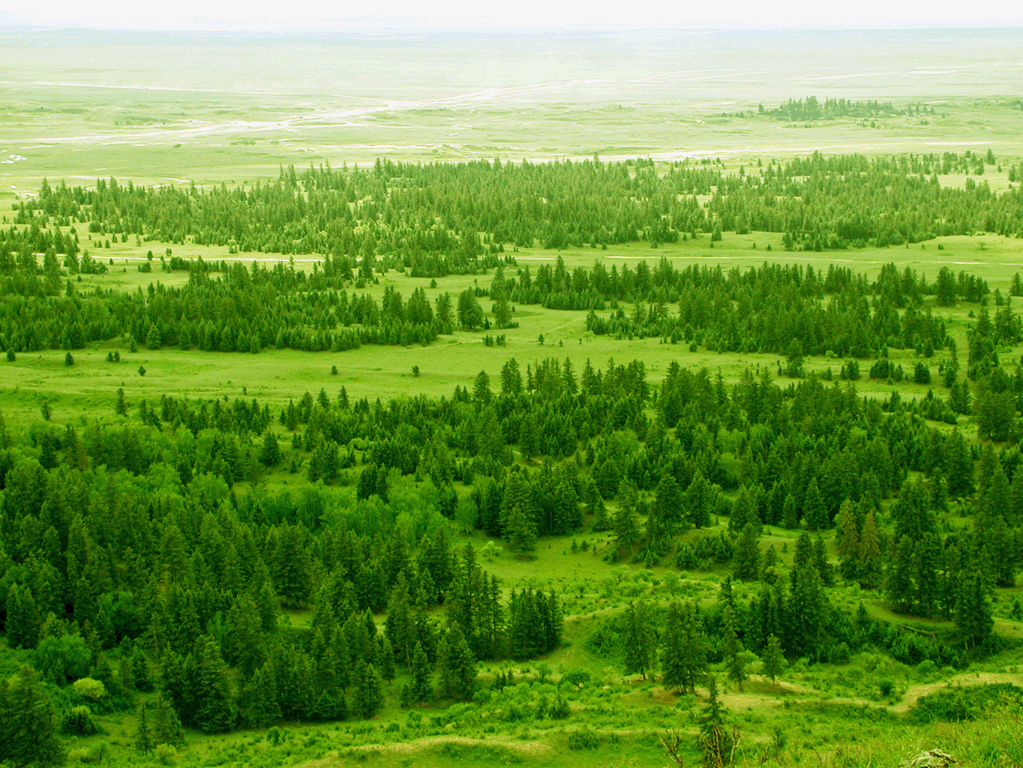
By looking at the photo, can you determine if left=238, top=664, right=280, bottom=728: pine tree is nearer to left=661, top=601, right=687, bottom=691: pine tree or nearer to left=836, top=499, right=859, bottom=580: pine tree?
left=661, top=601, right=687, bottom=691: pine tree

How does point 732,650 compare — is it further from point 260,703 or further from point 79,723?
point 79,723

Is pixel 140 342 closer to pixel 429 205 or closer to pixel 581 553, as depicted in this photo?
pixel 581 553

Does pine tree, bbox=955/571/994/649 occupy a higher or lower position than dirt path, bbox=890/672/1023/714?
higher

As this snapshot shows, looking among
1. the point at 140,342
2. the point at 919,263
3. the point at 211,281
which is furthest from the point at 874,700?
the point at 919,263

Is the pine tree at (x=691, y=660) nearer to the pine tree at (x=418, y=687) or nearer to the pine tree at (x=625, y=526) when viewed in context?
the pine tree at (x=418, y=687)

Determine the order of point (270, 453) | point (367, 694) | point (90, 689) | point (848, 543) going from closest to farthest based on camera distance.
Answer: point (367, 694)
point (90, 689)
point (848, 543)
point (270, 453)

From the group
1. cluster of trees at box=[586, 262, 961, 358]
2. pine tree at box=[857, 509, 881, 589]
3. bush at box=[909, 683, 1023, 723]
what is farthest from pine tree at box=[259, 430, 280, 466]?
cluster of trees at box=[586, 262, 961, 358]

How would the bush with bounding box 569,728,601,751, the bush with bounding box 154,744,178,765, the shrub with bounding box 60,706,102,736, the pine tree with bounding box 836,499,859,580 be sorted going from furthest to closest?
1. the pine tree with bounding box 836,499,859,580
2. the shrub with bounding box 60,706,102,736
3. the bush with bounding box 569,728,601,751
4. the bush with bounding box 154,744,178,765

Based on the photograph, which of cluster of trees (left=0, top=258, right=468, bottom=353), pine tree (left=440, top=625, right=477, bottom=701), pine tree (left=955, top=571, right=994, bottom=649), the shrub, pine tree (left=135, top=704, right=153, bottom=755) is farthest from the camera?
cluster of trees (left=0, top=258, right=468, bottom=353)

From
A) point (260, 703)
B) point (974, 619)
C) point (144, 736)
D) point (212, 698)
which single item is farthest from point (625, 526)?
point (144, 736)

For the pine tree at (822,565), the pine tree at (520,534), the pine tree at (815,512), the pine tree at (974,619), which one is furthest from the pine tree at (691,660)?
the pine tree at (815,512)

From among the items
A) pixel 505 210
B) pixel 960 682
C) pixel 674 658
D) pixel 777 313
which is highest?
pixel 505 210
